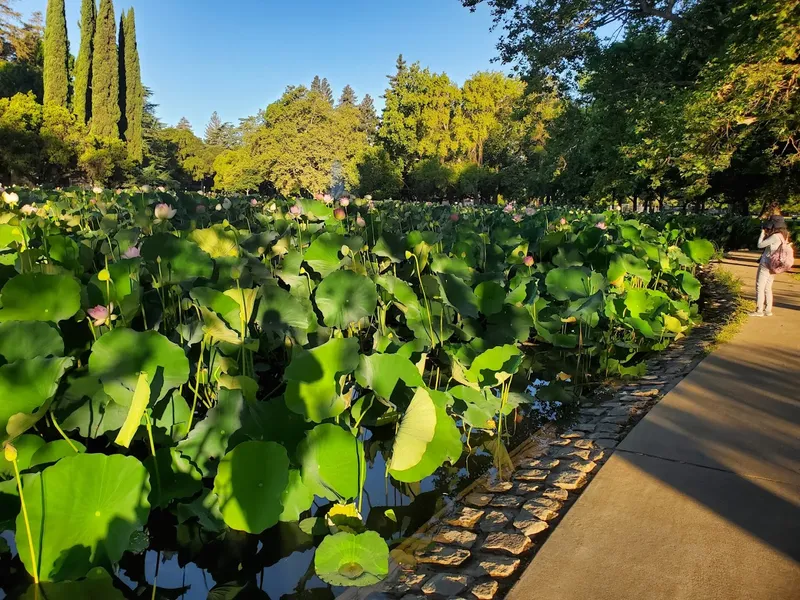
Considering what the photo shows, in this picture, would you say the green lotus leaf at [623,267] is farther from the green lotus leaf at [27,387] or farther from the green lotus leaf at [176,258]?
the green lotus leaf at [27,387]

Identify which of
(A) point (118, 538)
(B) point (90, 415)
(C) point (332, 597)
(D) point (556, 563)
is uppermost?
(B) point (90, 415)

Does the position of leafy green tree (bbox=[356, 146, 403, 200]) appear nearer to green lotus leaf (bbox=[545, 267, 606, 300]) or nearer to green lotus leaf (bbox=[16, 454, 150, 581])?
green lotus leaf (bbox=[545, 267, 606, 300])

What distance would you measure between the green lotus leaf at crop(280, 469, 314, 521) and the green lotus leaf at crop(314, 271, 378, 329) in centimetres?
102

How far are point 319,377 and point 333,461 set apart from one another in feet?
1.04

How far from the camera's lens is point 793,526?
1.96 metres

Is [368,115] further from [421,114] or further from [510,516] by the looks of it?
[510,516]

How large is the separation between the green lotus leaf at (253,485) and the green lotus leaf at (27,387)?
22.4 inches

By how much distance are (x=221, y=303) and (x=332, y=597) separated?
129 cm

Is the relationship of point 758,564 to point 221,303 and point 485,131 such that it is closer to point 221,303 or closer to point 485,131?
point 221,303

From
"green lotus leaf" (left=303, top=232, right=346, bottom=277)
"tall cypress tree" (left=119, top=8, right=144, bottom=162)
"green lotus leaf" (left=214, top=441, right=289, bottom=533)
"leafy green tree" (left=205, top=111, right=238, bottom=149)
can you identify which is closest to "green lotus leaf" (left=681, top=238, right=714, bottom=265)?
"green lotus leaf" (left=303, top=232, right=346, bottom=277)

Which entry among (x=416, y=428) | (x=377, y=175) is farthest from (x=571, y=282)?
(x=377, y=175)

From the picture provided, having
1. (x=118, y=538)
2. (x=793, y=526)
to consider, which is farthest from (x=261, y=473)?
(x=793, y=526)

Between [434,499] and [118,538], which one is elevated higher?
[118,538]

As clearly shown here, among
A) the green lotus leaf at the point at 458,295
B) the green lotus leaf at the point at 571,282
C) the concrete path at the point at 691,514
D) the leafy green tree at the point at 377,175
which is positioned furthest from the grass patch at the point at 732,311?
the leafy green tree at the point at 377,175
